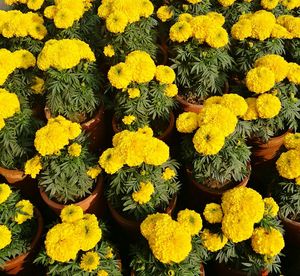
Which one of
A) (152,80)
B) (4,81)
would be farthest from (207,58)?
(4,81)

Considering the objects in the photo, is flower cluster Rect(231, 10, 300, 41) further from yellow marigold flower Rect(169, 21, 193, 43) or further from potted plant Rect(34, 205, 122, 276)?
potted plant Rect(34, 205, 122, 276)

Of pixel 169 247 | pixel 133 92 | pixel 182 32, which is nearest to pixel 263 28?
pixel 182 32

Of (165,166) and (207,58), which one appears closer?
(165,166)

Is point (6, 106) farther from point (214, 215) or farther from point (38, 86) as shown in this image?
point (214, 215)

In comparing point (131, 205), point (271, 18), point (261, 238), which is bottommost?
point (131, 205)

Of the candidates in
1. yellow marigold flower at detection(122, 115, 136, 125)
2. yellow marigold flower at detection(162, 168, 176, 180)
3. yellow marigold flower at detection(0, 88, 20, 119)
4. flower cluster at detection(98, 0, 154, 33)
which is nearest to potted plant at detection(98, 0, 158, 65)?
flower cluster at detection(98, 0, 154, 33)

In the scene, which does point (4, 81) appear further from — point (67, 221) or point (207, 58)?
point (207, 58)
